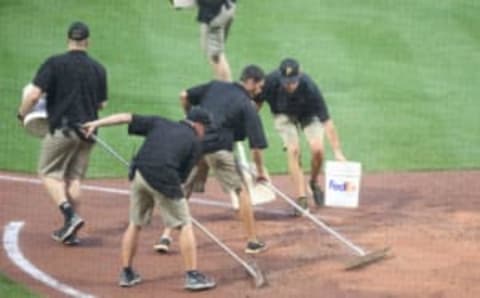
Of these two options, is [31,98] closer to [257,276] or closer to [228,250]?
[228,250]

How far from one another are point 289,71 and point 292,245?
187cm

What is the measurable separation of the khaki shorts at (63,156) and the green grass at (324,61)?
2678 millimetres

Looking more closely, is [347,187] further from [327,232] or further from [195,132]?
[195,132]

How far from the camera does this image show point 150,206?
12.0 metres

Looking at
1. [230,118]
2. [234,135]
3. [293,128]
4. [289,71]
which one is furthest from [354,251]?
[293,128]

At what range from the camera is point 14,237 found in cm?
1343

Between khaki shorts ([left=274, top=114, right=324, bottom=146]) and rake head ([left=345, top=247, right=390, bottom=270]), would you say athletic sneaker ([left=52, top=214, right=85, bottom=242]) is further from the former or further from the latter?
khaki shorts ([left=274, top=114, right=324, bottom=146])

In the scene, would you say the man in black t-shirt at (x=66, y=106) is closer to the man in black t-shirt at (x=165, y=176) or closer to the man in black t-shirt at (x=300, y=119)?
the man in black t-shirt at (x=165, y=176)

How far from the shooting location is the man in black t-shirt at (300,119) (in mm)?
14516

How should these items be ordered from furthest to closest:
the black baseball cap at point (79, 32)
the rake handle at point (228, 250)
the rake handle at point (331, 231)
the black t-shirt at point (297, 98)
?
1. the black t-shirt at point (297, 98)
2. the black baseball cap at point (79, 32)
3. the rake handle at point (331, 231)
4. the rake handle at point (228, 250)

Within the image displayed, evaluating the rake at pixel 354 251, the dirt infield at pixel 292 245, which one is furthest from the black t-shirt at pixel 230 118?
the dirt infield at pixel 292 245

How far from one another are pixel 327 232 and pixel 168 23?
8441 mm

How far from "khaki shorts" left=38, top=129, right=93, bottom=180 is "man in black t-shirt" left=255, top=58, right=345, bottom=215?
6.76 ft

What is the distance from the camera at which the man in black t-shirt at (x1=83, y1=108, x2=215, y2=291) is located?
1174 cm
